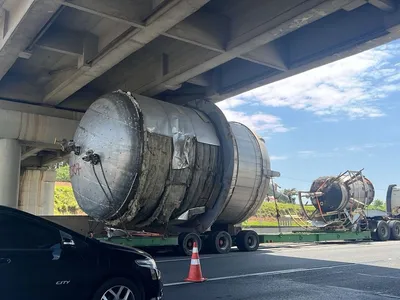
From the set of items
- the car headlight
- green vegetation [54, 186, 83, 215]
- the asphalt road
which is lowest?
the asphalt road

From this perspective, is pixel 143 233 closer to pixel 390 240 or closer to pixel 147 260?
pixel 147 260

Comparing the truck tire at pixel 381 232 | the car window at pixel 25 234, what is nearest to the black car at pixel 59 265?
the car window at pixel 25 234

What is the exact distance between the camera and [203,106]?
605 inches

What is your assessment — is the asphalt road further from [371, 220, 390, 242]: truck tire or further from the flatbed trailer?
[371, 220, 390, 242]: truck tire

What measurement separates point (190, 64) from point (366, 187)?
14.2 meters

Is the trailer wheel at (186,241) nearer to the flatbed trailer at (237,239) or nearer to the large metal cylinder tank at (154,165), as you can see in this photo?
the flatbed trailer at (237,239)

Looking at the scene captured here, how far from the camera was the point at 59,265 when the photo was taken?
4859mm

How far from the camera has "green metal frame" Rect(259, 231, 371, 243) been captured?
16344 millimetres

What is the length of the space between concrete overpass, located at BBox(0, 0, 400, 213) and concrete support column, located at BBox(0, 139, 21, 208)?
0.03 m

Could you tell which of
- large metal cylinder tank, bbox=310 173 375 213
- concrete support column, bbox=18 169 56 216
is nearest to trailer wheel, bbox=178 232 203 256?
large metal cylinder tank, bbox=310 173 375 213

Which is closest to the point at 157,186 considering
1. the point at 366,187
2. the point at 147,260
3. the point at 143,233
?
the point at 143,233

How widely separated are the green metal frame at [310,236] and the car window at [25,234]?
11968 millimetres

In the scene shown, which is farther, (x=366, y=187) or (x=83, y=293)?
(x=366, y=187)

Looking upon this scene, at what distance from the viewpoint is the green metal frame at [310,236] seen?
53.6 feet
